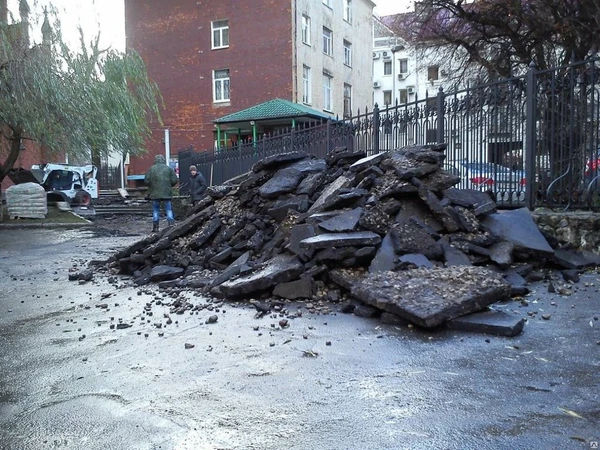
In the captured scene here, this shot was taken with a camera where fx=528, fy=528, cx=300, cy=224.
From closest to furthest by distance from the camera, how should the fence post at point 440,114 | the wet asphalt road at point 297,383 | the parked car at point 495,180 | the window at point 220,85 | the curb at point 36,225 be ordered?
the wet asphalt road at point 297,383 < the parked car at point 495,180 < the fence post at point 440,114 < the curb at point 36,225 < the window at point 220,85

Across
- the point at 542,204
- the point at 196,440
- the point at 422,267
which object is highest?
the point at 542,204

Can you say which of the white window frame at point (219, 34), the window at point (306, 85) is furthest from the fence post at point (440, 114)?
the white window frame at point (219, 34)

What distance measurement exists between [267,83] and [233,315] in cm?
2684

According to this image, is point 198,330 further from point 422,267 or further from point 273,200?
point 273,200

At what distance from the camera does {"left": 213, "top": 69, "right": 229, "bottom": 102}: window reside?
3188 cm

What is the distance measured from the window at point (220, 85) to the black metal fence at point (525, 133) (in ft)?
77.9

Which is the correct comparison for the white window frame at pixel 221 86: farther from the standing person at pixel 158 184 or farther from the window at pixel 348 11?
the standing person at pixel 158 184

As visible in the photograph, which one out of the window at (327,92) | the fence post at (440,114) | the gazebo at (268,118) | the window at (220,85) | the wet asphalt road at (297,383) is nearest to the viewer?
the wet asphalt road at (297,383)

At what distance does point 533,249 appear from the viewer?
20.4ft

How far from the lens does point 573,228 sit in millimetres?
6754

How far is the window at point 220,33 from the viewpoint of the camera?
31.8m

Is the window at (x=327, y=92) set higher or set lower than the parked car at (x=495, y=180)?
higher

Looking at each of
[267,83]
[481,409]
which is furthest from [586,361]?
[267,83]

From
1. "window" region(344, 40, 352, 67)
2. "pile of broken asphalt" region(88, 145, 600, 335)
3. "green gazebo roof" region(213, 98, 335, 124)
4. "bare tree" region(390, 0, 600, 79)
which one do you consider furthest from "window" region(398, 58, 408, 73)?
"pile of broken asphalt" region(88, 145, 600, 335)
